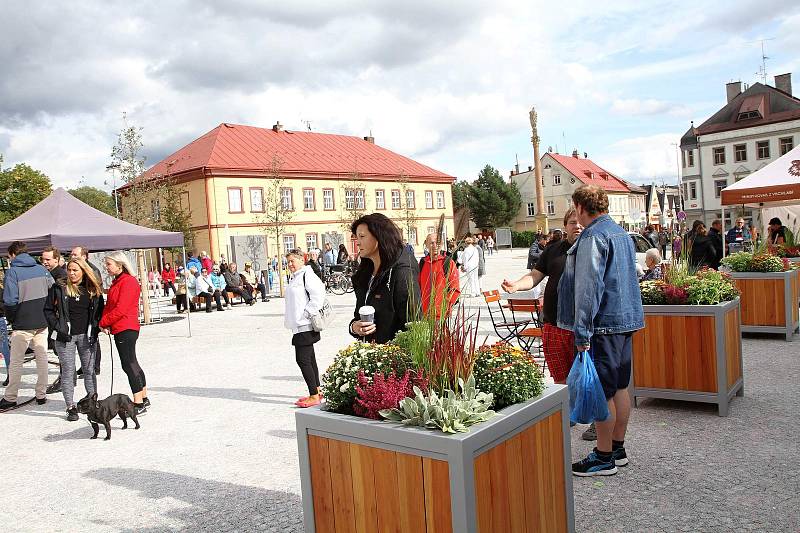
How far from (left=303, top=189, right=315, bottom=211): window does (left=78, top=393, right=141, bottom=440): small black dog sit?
3957 centimetres

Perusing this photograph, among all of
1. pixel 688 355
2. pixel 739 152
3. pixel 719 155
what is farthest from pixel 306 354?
pixel 719 155

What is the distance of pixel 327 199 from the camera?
155 feet

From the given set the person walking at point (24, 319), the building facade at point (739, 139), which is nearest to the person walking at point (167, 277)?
the person walking at point (24, 319)

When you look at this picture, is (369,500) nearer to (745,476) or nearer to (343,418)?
(343,418)

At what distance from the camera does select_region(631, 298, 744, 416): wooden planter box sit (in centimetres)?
582

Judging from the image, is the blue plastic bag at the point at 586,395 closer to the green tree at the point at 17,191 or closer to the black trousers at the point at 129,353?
the black trousers at the point at 129,353

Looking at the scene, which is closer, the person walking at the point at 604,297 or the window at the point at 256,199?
the person walking at the point at 604,297

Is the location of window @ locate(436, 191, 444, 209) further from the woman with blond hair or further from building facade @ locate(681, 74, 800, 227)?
the woman with blond hair

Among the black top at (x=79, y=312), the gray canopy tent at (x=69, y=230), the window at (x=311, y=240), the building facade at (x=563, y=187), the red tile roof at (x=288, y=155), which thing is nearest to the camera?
the black top at (x=79, y=312)

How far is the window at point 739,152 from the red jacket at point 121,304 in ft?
198

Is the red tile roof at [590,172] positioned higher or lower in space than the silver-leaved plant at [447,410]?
A: higher

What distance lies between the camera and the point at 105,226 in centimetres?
1430

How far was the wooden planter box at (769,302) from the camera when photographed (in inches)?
362

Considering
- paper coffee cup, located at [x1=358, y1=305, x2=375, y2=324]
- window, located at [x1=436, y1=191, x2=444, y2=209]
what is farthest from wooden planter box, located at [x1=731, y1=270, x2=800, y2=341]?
window, located at [x1=436, y1=191, x2=444, y2=209]
